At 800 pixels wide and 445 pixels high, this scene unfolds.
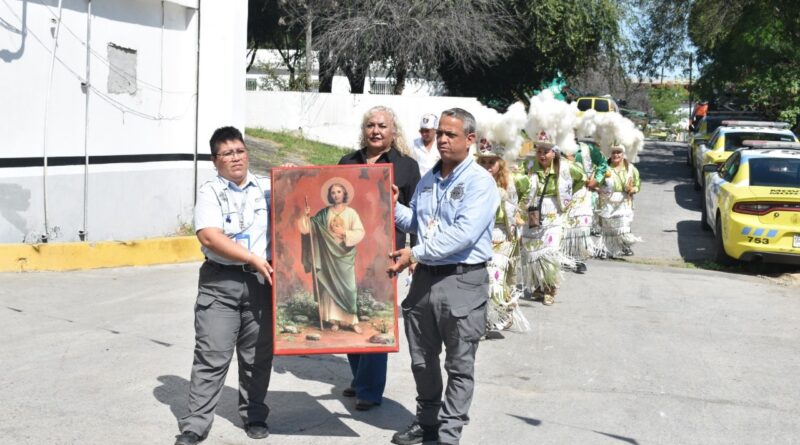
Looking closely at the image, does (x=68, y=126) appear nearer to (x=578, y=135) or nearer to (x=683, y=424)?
(x=683, y=424)

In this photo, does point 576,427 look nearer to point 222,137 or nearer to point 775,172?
point 222,137

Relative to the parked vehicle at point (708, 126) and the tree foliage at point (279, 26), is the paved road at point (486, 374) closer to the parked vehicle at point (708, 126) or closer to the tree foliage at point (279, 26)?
the parked vehicle at point (708, 126)

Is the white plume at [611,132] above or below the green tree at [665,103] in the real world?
below

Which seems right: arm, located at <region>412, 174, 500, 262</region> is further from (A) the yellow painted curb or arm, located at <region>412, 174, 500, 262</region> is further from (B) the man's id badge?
(A) the yellow painted curb

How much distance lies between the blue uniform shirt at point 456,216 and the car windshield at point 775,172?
9.28 metres

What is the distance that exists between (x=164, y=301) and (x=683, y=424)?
5080 millimetres

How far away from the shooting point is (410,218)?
5.88 m

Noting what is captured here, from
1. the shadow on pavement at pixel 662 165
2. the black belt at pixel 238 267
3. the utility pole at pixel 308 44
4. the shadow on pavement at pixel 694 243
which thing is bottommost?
the shadow on pavement at pixel 694 243

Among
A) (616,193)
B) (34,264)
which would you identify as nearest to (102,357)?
(34,264)

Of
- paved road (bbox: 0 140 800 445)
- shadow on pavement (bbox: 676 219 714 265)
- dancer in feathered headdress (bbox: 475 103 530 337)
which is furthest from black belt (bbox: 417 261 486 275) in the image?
shadow on pavement (bbox: 676 219 714 265)

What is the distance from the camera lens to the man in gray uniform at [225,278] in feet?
18.0

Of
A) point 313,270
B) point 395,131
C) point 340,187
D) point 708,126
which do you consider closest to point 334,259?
point 313,270

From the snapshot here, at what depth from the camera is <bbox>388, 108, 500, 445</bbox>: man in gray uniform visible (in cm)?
539

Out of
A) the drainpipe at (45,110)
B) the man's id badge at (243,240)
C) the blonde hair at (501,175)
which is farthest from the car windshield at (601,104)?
the man's id badge at (243,240)
